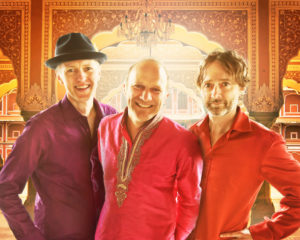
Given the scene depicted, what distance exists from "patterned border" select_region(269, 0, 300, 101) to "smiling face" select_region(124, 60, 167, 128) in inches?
160

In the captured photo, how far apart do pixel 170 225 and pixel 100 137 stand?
52 cm

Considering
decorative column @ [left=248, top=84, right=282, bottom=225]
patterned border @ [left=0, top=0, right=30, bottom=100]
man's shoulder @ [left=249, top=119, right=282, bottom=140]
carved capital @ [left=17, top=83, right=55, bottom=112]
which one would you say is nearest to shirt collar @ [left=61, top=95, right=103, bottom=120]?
man's shoulder @ [left=249, top=119, right=282, bottom=140]

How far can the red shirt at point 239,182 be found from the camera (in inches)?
55.4

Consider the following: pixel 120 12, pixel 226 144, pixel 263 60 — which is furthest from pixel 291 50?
pixel 226 144

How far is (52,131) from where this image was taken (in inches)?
61.5

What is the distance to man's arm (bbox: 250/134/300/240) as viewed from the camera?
136 cm

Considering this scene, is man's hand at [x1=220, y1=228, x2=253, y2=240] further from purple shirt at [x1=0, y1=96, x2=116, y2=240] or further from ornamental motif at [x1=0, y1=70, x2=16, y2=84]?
ornamental motif at [x1=0, y1=70, x2=16, y2=84]

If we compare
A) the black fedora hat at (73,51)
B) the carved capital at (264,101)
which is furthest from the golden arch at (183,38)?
the black fedora hat at (73,51)

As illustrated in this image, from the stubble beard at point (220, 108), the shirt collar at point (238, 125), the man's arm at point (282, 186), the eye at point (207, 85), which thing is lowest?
the man's arm at point (282, 186)

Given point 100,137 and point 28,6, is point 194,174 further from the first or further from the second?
point 28,6

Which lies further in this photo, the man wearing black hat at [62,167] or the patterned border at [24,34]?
the patterned border at [24,34]

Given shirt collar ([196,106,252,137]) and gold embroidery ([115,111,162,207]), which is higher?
shirt collar ([196,106,252,137])

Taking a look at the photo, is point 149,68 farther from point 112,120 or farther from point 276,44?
point 276,44

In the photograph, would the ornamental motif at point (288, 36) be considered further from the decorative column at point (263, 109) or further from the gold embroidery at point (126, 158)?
the gold embroidery at point (126, 158)
